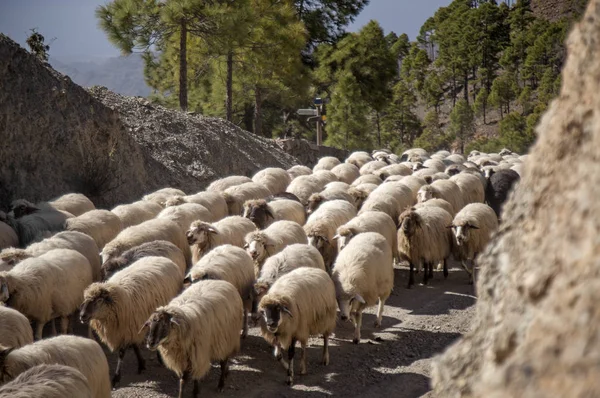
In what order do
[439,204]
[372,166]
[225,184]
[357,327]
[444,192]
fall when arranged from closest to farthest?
[357,327] < [439,204] < [444,192] < [225,184] < [372,166]

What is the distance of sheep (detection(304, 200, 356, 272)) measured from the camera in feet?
41.0

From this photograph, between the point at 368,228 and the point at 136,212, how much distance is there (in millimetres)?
4782

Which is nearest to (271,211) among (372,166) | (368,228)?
(368,228)

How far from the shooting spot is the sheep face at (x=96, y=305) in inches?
333

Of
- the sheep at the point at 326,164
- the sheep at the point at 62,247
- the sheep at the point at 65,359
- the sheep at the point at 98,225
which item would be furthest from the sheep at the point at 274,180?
the sheep at the point at 65,359

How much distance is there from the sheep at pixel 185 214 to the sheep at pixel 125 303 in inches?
131

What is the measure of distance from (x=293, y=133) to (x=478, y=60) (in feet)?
117

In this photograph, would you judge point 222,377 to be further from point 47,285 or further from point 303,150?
point 303,150

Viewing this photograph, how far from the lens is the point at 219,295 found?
27.8ft

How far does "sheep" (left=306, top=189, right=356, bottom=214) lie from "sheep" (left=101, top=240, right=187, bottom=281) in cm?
471

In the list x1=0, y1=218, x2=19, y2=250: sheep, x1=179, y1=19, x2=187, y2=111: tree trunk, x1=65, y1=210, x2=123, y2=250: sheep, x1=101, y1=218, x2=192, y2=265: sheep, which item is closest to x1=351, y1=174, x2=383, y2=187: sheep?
x1=101, y1=218, x2=192, y2=265: sheep

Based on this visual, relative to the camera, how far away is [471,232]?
44.3ft

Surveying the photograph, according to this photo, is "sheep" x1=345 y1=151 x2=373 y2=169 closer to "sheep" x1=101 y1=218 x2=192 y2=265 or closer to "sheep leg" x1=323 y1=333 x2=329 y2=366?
"sheep" x1=101 y1=218 x2=192 y2=265

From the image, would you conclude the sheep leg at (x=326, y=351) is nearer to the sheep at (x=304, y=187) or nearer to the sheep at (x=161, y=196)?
the sheep at (x=161, y=196)
